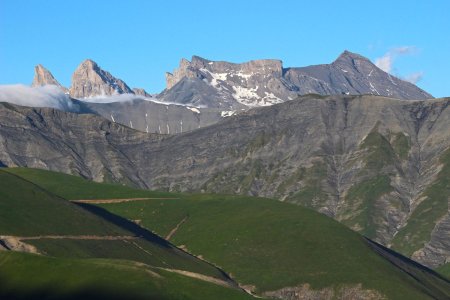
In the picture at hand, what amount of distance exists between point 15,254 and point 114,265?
17.0 meters

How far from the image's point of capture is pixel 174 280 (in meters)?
154

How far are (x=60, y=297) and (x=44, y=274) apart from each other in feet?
34.2

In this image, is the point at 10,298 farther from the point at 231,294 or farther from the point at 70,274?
the point at 231,294

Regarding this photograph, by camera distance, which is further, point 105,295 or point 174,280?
point 174,280

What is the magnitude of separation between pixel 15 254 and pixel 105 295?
82.3ft

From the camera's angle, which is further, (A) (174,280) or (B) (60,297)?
(A) (174,280)

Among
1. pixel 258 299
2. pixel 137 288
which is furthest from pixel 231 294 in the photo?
pixel 137 288

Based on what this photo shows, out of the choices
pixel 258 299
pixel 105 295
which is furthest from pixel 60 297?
pixel 258 299

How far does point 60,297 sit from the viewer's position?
144250 mm

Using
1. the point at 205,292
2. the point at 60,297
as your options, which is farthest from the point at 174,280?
the point at 60,297

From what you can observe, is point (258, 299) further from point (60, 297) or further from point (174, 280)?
point (60, 297)

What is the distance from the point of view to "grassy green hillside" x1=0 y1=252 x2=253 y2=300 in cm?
14538

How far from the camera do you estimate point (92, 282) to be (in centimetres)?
14888

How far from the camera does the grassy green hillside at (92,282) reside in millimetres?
145375
